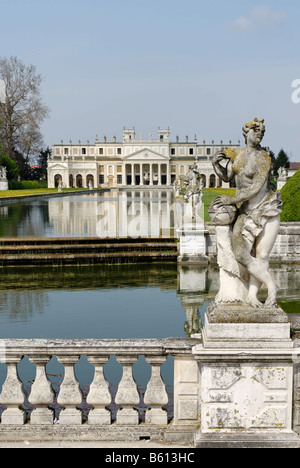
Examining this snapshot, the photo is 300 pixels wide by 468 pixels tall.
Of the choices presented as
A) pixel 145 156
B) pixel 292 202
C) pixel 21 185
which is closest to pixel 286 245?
pixel 292 202

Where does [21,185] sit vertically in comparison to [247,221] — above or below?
above

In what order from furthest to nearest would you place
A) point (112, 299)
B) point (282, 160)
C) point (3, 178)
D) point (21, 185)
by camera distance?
point (282, 160) < point (21, 185) < point (3, 178) < point (112, 299)

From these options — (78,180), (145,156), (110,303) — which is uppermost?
(145,156)

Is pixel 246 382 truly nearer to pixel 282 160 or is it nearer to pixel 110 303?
pixel 110 303

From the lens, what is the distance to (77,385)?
3430mm

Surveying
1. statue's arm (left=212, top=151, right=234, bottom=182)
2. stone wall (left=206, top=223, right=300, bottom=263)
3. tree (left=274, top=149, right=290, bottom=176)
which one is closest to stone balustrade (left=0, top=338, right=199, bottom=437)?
statue's arm (left=212, top=151, right=234, bottom=182)

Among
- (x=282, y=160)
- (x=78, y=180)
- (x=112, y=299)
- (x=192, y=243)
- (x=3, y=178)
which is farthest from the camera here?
(x=78, y=180)

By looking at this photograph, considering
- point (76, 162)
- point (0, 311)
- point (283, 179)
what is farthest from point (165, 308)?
point (76, 162)

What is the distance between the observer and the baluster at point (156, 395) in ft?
11.3

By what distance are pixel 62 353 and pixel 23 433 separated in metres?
0.63

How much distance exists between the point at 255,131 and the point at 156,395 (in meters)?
2.02

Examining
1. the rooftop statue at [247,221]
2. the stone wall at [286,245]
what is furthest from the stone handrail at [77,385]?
the stone wall at [286,245]
